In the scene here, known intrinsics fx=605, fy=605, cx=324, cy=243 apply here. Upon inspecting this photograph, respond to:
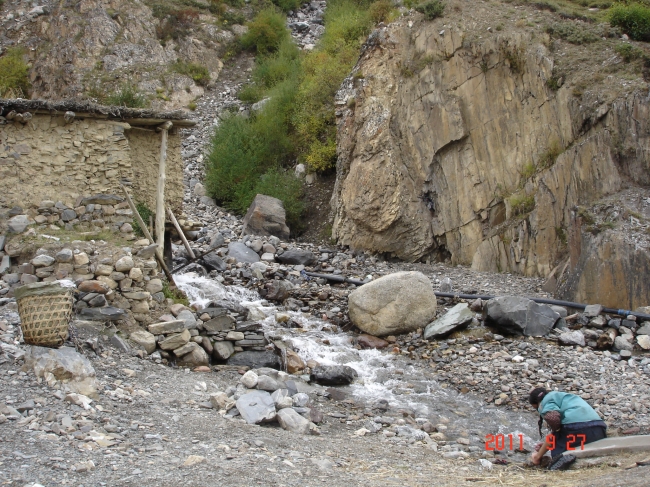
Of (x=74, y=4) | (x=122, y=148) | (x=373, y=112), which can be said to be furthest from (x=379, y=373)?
(x=74, y=4)

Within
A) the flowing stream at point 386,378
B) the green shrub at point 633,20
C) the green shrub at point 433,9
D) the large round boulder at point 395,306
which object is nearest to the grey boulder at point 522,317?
the large round boulder at point 395,306

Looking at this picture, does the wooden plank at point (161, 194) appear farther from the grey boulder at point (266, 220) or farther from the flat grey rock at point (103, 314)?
the grey boulder at point (266, 220)

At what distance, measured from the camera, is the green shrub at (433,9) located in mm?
16312

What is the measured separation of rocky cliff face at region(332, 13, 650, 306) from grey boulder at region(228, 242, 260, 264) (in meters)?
3.12

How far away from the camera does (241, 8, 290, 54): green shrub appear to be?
92.7 feet

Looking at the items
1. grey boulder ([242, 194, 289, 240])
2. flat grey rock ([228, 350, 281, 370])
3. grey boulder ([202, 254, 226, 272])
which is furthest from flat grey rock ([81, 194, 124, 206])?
grey boulder ([242, 194, 289, 240])

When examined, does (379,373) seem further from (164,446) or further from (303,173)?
(303,173)

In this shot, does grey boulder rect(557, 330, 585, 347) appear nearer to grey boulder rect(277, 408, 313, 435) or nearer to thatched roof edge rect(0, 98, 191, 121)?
grey boulder rect(277, 408, 313, 435)

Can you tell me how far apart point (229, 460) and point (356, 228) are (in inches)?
451

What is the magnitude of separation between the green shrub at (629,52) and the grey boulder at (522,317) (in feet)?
24.0

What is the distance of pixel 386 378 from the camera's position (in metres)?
8.42

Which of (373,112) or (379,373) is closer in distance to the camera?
(379,373)

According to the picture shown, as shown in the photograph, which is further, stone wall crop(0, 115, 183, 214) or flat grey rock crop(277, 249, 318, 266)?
flat grey rock crop(277, 249, 318, 266)

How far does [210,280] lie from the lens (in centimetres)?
1162
